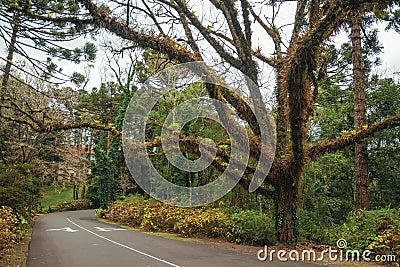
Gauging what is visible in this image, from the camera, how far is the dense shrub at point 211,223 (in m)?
11.3

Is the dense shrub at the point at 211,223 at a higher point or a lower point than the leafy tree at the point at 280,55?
lower

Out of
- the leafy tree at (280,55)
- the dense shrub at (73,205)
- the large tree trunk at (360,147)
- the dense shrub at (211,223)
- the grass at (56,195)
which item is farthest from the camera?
the grass at (56,195)

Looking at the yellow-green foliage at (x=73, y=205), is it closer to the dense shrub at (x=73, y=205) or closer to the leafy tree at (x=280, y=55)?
the dense shrub at (x=73, y=205)

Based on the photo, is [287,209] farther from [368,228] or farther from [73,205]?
[73,205]

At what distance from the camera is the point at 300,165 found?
1005 centimetres

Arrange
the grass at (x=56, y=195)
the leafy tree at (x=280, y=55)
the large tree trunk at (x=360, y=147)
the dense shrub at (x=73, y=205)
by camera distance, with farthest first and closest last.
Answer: the grass at (x=56, y=195), the dense shrub at (x=73, y=205), the large tree trunk at (x=360, y=147), the leafy tree at (x=280, y=55)

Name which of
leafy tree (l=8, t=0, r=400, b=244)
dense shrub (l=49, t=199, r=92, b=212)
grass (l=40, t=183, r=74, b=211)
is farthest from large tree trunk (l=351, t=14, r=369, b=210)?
grass (l=40, t=183, r=74, b=211)

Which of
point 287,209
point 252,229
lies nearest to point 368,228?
point 287,209

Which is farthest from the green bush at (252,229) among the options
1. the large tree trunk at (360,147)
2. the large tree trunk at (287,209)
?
the large tree trunk at (360,147)

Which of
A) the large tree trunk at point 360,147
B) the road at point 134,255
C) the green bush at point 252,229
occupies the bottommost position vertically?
the road at point 134,255

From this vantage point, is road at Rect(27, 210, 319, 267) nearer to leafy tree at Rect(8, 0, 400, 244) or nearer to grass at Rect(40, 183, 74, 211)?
leafy tree at Rect(8, 0, 400, 244)

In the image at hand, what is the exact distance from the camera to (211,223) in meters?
Answer: 13.3

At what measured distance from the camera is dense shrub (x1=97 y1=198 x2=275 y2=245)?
445 inches

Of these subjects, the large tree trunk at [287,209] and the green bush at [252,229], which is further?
the green bush at [252,229]
